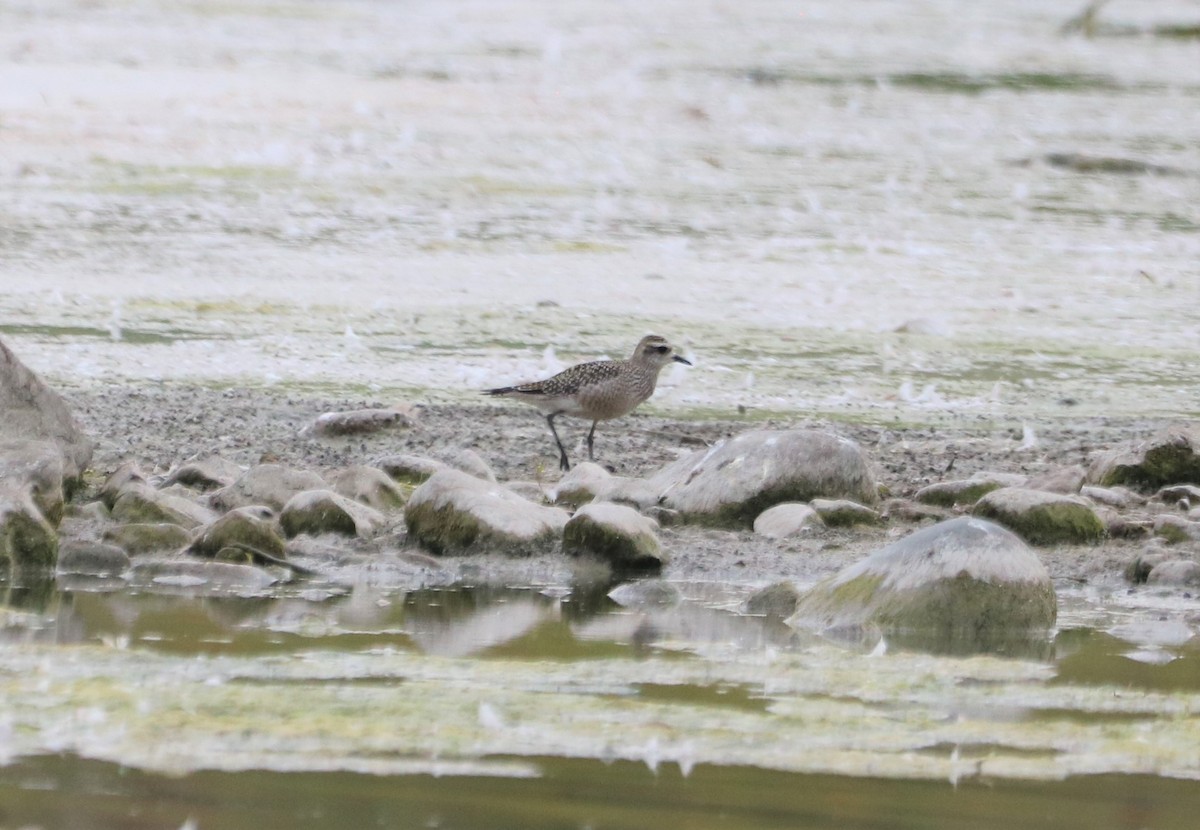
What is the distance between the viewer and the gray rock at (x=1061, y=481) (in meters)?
7.74

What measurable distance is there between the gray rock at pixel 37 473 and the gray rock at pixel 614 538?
153 cm

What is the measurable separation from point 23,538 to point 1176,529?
11.5 ft

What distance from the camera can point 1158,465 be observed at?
25.7 ft

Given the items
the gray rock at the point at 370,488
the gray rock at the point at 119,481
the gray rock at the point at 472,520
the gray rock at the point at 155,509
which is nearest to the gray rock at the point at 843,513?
the gray rock at the point at 472,520

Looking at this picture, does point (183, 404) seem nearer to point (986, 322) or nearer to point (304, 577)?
point (304, 577)

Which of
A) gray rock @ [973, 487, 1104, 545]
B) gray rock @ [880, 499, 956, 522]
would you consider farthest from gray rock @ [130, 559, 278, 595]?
gray rock @ [973, 487, 1104, 545]

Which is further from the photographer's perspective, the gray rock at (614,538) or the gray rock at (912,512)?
the gray rock at (912,512)

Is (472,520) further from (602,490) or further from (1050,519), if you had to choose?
(1050,519)

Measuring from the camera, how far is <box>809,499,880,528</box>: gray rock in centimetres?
730

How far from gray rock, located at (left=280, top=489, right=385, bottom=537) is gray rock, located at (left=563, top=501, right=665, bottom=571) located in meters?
0.68

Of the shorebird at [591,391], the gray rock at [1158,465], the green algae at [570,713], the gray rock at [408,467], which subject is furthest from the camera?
the shorebird at [591,391]

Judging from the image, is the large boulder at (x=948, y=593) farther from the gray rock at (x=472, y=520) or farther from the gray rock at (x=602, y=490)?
the gray rock at (x=602, y=490)

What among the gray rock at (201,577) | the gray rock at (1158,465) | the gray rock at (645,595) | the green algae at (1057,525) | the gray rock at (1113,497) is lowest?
the gray rock at (201,577)

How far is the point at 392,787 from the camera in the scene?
4059 millimetres
